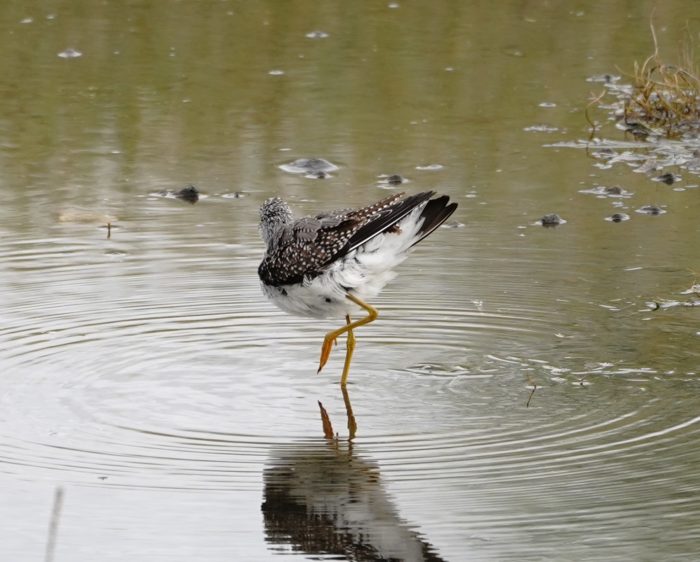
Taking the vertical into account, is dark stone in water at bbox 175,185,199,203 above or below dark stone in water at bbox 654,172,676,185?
below

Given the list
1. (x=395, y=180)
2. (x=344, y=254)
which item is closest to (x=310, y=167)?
(x=395, y=180)

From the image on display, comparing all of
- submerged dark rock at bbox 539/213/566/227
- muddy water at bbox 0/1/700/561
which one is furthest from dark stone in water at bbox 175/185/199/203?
submerged dark rock at bbox 539/213/566/227

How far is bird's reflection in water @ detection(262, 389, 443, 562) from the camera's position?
16.1 ft

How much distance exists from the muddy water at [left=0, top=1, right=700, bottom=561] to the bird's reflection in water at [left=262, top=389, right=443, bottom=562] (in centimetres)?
2

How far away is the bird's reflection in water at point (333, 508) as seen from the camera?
492 cm

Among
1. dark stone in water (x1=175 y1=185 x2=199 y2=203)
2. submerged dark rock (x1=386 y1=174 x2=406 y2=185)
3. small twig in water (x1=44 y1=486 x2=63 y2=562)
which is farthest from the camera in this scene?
submerged dark rock (x1=386 y1=174 x2=406 y2=185)

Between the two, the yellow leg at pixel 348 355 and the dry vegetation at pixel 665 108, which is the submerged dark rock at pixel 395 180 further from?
the yellow leg at pixel 348 355

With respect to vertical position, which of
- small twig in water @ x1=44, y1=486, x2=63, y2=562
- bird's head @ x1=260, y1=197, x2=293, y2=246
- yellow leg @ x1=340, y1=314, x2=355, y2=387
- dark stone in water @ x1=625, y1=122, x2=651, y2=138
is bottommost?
dark stone in water @ x1=625, y1=122, x2=651, y2=138

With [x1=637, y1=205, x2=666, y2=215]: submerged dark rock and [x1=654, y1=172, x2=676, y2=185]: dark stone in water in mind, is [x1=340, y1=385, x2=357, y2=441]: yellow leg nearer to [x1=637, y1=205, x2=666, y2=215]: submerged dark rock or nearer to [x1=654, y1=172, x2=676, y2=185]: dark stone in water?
[x1=637, y1=205, x2=666, y2=215]: submerged dark rock

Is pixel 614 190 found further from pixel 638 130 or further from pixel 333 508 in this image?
pixel 333 508

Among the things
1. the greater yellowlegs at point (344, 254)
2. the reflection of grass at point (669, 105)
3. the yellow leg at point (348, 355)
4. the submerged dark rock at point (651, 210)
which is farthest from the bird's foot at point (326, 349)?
the reflection of grass at point (669, 105)

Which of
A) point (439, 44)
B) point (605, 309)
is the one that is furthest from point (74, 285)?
point (439, 44)

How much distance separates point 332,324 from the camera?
8.24 meters

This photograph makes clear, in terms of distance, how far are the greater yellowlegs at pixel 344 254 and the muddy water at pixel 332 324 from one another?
355 millimetres
